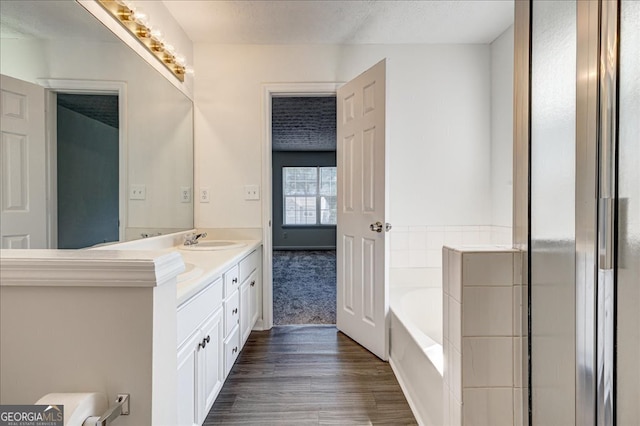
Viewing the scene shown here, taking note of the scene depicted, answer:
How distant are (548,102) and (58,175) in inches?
65.8

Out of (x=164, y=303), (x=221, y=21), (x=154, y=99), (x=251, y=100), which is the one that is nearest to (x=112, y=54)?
(x=154, y=99)

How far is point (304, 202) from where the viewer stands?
7.82 meters

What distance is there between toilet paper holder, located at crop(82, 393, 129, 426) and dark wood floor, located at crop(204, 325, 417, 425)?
106 centimetres

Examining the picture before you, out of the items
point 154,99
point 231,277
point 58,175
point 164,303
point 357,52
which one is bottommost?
point 231,277

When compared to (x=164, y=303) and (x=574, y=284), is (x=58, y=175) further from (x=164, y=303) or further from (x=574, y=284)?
(x=574, y=284)

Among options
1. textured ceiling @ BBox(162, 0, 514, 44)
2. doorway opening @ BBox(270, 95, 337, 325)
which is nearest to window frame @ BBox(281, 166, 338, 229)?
doorway opening @ BBox(270, 95, 337, 325)

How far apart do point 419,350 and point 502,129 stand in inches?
72.6

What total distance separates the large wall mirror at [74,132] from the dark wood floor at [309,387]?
3.49 ft

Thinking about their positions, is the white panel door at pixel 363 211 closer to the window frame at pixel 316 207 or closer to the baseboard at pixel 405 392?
the baseboard at pixel 405 392

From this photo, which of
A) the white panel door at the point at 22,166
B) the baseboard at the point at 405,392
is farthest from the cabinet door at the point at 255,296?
the white panel door at the point at 22,166

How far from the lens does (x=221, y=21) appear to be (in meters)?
2.25

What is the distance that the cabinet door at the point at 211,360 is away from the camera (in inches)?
54.4

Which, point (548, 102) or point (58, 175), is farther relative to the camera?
point (58, 175)

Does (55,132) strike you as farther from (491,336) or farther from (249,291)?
(491,336)
